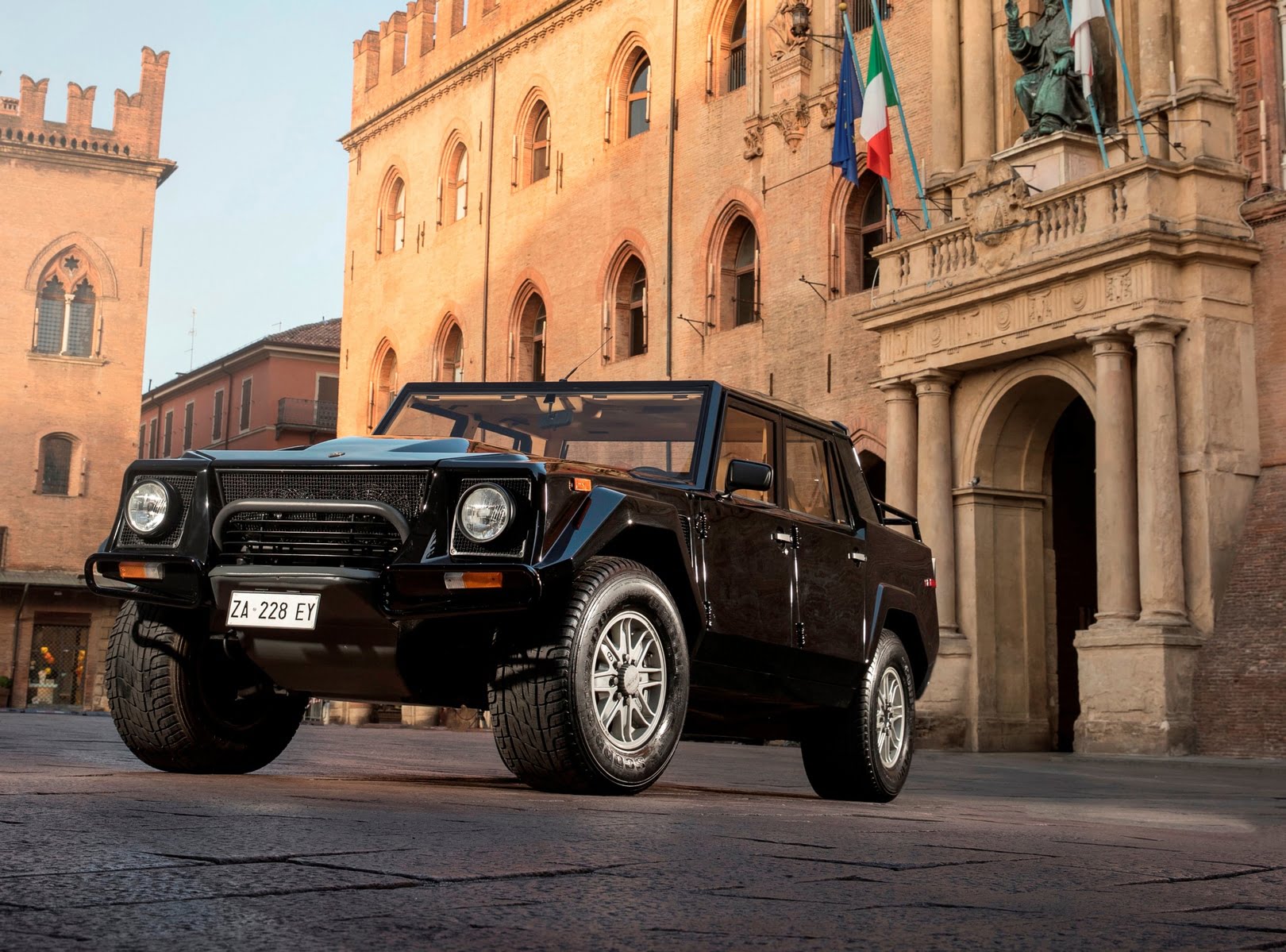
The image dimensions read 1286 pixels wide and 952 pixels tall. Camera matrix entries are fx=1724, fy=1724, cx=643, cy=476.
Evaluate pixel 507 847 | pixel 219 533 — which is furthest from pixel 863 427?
pixel 507 847

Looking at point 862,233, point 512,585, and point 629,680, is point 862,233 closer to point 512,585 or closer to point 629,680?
point 629,680

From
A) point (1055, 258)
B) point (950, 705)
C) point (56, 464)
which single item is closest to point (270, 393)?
point (56, 464)

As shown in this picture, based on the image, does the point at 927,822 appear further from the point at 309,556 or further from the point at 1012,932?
the point at 1012,932

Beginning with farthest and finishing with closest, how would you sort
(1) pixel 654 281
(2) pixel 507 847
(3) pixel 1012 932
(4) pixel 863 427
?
(1) pixel 654 281, (4) pixel 863 427, (2) pixel 507 847, (3) pixel 1012 932

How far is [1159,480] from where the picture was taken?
63.4 ft

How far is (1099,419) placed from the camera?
Answer: 20188 mm

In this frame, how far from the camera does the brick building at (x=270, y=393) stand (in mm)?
53375

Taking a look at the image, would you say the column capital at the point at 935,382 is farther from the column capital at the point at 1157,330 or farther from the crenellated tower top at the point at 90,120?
the crenellated tower top at the point at 90,120

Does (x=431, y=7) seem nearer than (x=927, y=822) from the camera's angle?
No

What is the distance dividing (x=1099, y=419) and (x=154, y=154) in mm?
41918

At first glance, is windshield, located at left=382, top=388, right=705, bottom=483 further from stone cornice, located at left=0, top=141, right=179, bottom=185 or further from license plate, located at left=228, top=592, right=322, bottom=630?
stone cornice, located at left=0, top=141, right=179, bottom=185

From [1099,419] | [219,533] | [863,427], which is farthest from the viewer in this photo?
[863,427]

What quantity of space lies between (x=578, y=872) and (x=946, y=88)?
858 inches

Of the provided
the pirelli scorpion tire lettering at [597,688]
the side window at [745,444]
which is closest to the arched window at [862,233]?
the side window at [745,444]
